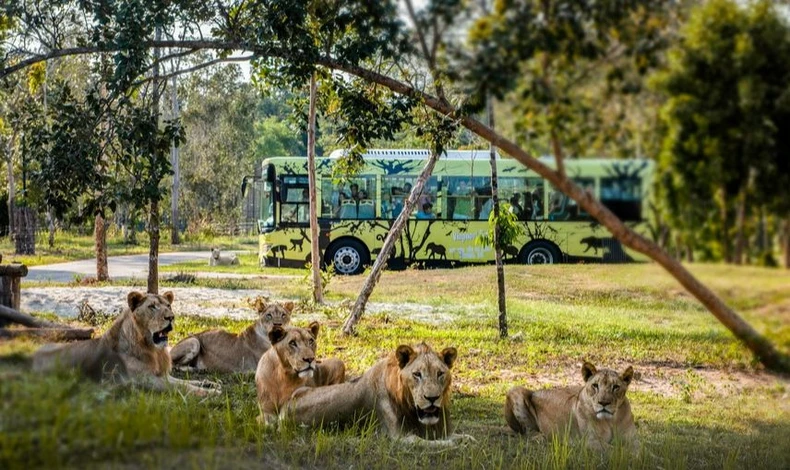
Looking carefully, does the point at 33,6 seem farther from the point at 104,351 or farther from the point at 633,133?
the point at 633,133

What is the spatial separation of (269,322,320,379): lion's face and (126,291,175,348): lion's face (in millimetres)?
Answer: 995

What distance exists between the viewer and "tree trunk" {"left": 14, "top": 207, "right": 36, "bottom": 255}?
34.6 feet

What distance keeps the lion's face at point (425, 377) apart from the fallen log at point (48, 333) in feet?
6.08

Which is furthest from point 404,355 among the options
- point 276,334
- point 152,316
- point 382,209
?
point 382,209

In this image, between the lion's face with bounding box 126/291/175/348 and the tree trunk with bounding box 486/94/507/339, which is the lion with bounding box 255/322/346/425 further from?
the tree trunk with bounding box 486/94/507/339

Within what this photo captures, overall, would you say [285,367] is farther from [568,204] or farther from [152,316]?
[568,204]

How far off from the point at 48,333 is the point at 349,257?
934 cm

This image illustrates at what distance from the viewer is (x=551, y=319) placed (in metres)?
12.8

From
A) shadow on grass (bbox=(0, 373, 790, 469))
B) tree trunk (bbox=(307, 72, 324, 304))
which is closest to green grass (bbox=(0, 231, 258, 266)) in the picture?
tree trunk (bbox=(307, 72, 324, 304))

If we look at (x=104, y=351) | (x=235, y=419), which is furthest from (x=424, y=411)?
(x=104, y=351)

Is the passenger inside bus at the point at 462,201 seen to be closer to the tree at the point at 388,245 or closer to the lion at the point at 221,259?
the tree at the point at 388,245

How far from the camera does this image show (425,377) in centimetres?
538

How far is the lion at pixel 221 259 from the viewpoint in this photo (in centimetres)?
1371

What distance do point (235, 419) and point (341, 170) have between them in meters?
3.98
